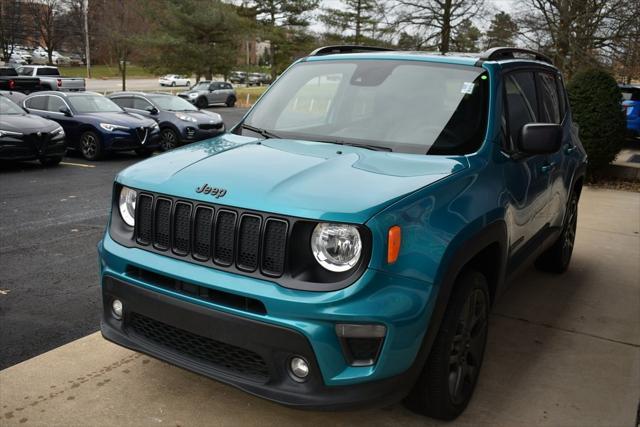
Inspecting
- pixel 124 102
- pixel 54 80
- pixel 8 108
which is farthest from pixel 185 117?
pixel 54 80

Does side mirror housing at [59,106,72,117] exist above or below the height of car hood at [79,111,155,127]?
above

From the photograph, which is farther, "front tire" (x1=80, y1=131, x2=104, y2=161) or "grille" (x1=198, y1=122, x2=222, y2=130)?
"grille" (x1=198, y1=122, x2=222, y2=130)

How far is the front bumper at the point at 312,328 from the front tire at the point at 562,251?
3.31m

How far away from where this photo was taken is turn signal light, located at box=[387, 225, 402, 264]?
2498 mm

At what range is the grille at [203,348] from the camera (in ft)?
8.73

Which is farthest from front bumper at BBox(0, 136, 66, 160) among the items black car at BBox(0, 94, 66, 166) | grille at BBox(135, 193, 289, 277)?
grille at BBox(135, 193, 289, 277)

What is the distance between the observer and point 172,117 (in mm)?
15289

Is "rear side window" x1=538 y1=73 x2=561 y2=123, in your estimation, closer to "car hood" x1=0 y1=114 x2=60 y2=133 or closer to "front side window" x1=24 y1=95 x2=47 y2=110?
"car hood" x1=0 y1=114 x2=60 y2=133

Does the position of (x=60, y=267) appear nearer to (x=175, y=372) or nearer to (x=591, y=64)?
(x=175, y=372)

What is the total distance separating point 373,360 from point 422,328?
255 mm

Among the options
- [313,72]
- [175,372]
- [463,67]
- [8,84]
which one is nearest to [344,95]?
[313,72]

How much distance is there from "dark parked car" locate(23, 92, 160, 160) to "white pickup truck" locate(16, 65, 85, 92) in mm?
12772

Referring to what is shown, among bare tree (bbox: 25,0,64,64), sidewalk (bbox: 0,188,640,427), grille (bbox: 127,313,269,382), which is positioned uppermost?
bare tree (bbox: 25,0,64,64)

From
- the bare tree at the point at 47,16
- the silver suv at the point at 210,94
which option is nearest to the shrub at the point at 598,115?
the silver suv at the point at 210,94
